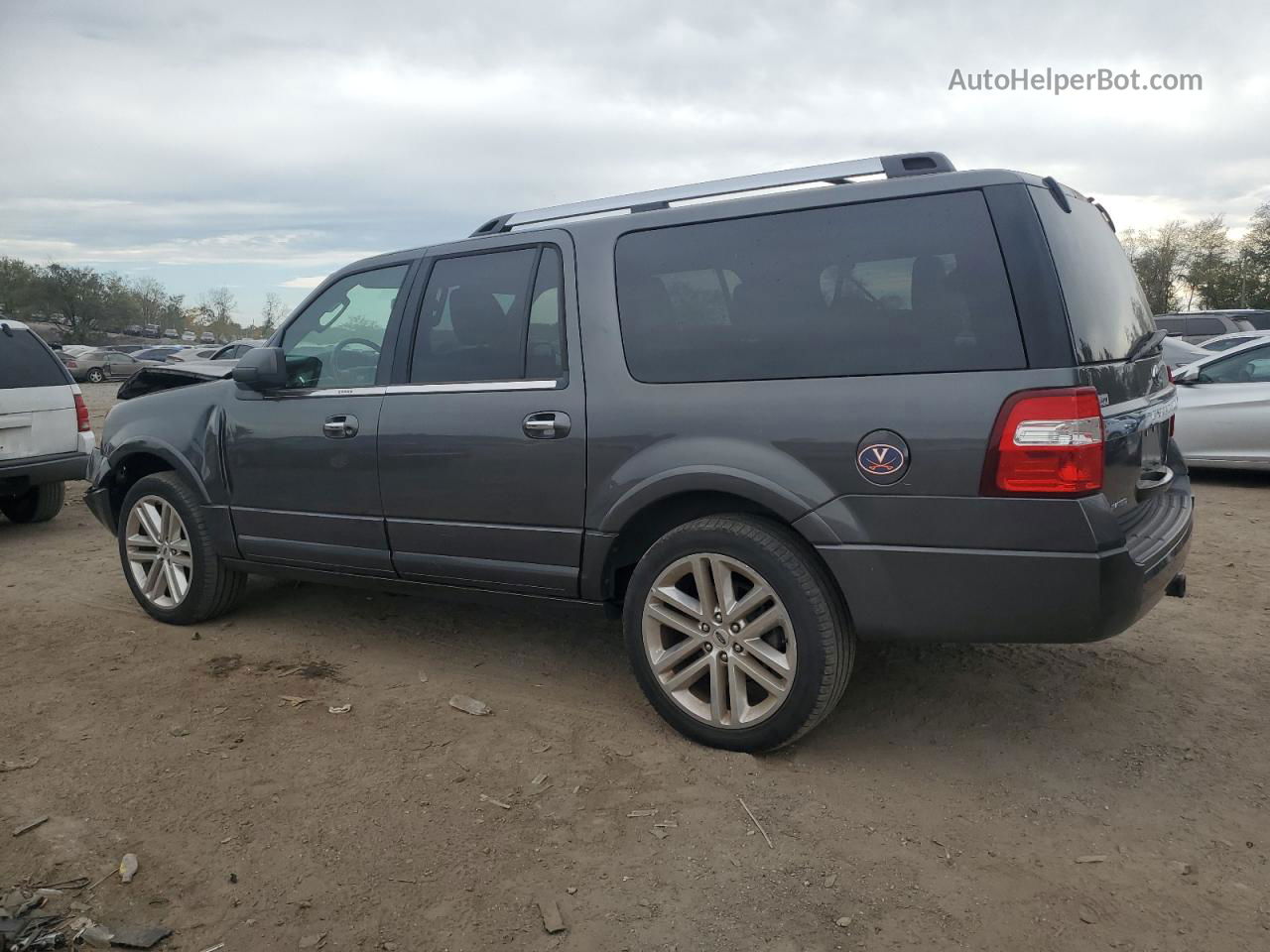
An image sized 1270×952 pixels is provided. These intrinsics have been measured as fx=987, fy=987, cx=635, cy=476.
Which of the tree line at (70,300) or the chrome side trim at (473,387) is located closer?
the chrome side trim at (473,387)

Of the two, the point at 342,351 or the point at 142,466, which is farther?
the point at 142,466

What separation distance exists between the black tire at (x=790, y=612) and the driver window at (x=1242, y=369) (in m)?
7.38

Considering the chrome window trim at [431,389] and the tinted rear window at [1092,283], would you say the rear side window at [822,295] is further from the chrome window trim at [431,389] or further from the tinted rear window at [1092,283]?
the chrome window trim at [431,389]

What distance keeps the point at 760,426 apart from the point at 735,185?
940 millimetres

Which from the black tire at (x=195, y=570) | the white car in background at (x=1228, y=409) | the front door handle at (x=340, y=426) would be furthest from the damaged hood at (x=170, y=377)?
the white car in background at (x=1228, y=409)

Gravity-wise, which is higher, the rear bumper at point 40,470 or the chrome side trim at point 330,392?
the chrome side trim at point 330,392

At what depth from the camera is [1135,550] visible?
9.77ft

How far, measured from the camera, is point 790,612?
3.21 m

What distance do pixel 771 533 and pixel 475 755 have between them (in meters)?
1.30

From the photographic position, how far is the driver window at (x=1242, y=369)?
877cm

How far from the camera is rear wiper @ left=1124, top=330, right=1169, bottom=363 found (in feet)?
10.7

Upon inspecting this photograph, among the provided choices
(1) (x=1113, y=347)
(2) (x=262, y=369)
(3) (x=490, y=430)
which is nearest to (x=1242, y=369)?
(1) (x=1113, y=347)

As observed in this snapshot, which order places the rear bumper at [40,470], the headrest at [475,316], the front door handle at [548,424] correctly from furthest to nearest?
1. the rear bumper at [40,470]
2. the headrest at [475,316]
3. the front door handle at [548,424]

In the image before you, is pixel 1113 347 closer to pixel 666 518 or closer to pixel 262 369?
pixel 666 518
